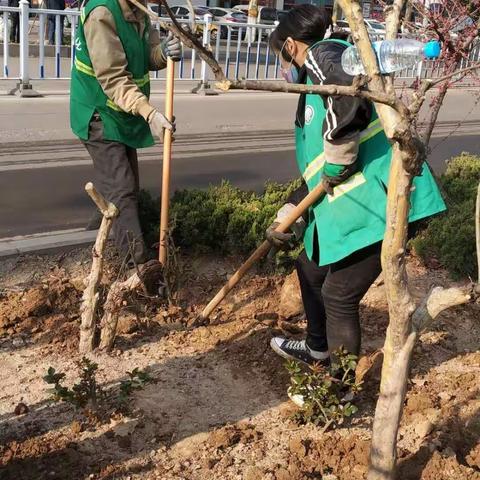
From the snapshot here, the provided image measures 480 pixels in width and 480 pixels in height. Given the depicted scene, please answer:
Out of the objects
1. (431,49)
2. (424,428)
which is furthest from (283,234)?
(431,49)

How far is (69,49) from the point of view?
12875 mm

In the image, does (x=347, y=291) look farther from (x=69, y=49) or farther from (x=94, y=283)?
(x=69, y=49)

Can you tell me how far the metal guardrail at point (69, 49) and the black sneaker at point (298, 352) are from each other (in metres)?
5.76

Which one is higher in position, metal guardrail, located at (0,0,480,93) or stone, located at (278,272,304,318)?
metal guardrail, located at (0,0,480,93)

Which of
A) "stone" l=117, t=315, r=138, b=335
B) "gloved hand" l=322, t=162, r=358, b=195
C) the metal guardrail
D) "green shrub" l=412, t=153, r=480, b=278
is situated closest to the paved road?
the metal guardrail

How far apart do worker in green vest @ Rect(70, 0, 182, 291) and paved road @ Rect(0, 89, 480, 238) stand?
1597 millimetres

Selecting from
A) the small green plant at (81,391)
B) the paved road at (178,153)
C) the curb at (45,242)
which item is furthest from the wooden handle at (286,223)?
the paved road at (178,153)

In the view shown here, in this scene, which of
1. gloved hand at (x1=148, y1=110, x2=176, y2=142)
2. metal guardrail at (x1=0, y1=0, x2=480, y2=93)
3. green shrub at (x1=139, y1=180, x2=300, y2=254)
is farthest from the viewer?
metal guardrail at (x1=0, y1=0, x2=480, y2=93)

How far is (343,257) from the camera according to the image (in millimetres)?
3023

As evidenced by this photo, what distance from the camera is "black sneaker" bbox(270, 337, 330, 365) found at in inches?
143

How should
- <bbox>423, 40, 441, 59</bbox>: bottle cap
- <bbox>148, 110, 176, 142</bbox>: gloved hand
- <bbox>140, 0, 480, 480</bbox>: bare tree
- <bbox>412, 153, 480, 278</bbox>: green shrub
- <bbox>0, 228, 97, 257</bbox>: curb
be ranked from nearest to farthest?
<bbox>140, 0, 480, 480</bbox>: bare tree < <bbox>423, 40, 441, 59</bbox>: bottle cap < <bbox>148, 110, 176, 142</bbox>: gloved hand < <bbox>0, 228, 97, 257</bbox>: curb < <bbox>412, 153, 480, 278</bbox>: green shrub

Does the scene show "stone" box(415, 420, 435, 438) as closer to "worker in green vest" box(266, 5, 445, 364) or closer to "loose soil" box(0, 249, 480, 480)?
"loose soil" box(0, 249, 480, 480)

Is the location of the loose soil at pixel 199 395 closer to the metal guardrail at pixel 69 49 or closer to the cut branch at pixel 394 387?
the cut branch at pixel 394 387

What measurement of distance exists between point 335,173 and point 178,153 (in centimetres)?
605
